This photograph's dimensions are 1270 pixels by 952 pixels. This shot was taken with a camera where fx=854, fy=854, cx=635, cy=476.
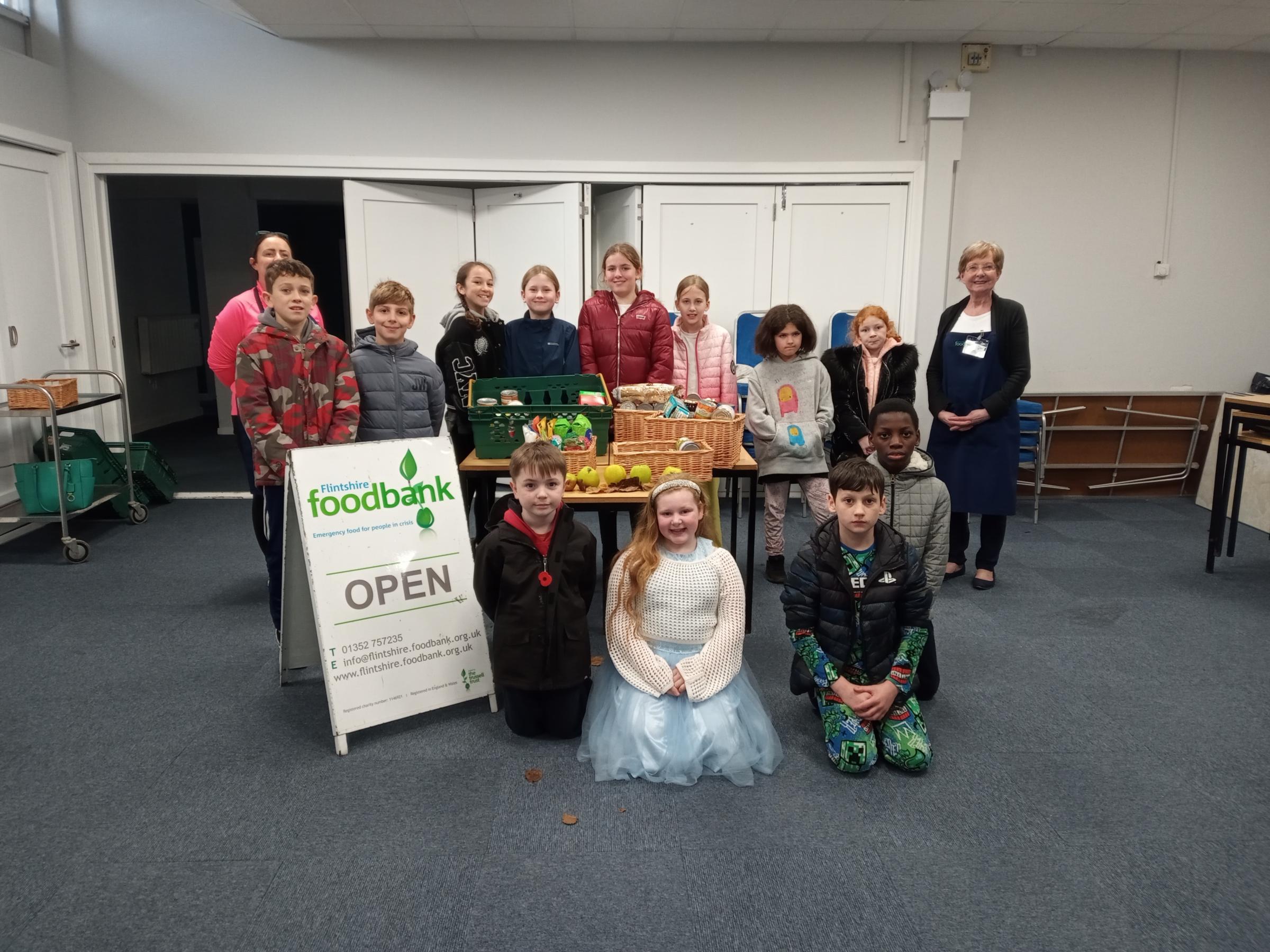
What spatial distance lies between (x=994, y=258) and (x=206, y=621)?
3731mm

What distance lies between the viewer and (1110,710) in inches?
112

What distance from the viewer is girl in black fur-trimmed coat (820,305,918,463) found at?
3992mm

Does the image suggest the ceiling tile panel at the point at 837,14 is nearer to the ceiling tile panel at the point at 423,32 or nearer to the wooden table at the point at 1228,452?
the ceiling tile panel at the point at 423,32

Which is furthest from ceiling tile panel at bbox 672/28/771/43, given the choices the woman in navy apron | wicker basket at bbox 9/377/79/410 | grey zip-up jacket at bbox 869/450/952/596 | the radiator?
the radiator

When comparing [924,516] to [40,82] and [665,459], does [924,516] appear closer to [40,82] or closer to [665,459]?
[665,459]

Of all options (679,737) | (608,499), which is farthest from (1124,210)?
(679,737)

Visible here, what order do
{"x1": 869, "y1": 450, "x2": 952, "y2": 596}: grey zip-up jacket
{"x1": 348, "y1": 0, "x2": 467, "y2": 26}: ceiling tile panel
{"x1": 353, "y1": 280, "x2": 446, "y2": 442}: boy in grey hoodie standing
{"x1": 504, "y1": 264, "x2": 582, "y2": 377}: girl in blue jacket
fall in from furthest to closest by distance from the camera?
{"x1": 348, "y1": 0, "x2": 467, "y2": 26}: ceiling tile panel → {"x1": 504, "y1": 264, "x2": 582, "y2": 377}: girl in blue jacket → {"x1": 353, "y1": 280, "x2": 446, "y2": 442}: boy in grey hoodie standing → {"x1": 869, "y1": 450, "x2": 952, "y2": 596}: grey zip-up jacket

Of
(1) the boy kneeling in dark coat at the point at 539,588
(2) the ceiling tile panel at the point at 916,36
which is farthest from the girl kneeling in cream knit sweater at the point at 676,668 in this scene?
(2) the ceiling tile panel at the point at 916,36

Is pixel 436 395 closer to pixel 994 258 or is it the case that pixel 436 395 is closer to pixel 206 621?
pixel 206 621

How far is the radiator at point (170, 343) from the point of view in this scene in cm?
816

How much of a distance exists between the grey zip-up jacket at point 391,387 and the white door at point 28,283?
2969 mm

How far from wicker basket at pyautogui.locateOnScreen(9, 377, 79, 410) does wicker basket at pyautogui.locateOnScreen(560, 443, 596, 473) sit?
3.06m

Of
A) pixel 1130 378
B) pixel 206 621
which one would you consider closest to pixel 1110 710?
pixel 206 621

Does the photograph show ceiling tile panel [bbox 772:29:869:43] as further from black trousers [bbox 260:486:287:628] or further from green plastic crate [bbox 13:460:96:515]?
green plastic crate [bbox 13:460:96:515]
